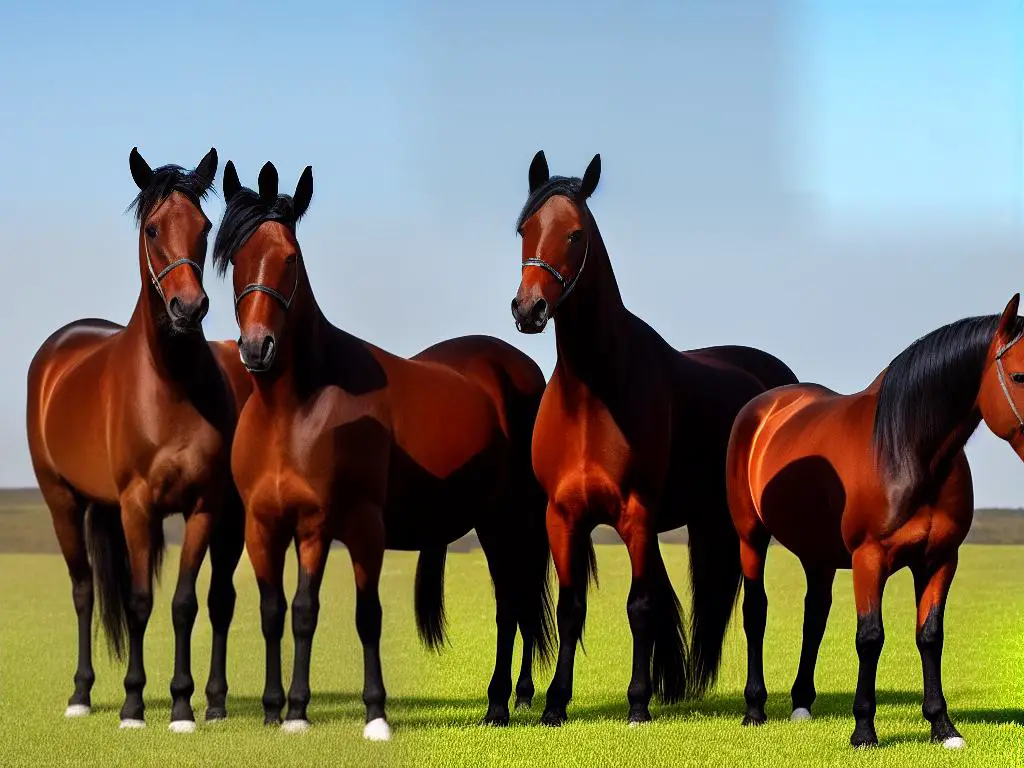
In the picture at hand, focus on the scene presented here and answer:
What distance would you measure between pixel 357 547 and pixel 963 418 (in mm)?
4018

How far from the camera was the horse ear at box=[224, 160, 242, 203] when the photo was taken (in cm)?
999

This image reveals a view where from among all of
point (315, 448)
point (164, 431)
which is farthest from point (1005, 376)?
point (164, 431)

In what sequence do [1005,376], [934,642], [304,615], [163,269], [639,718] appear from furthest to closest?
[163,269] < [639,718] < [304,615] < [934,642] < [1005,376]

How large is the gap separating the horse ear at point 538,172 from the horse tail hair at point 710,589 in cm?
317

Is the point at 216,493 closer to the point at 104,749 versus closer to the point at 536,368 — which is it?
the point at 104,749

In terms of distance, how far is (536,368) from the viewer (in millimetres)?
12156

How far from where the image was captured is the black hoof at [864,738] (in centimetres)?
903

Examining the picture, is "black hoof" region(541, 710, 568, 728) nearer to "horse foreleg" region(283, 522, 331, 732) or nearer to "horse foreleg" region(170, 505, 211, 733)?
"horse foreleg" region(283, 522, 331, 732)

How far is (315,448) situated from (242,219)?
1.62 m

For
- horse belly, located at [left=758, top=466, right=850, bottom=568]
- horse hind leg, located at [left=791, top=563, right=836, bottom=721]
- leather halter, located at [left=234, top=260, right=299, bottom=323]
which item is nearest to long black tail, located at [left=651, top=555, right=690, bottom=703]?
horse hind leg, located at [left=791, top=563, right=836, bottom=721]

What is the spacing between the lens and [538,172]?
10227mm

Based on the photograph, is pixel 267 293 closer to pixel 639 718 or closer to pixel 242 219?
pixel 242 219

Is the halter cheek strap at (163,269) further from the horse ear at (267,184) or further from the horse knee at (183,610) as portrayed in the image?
the horse knee at (183,610)

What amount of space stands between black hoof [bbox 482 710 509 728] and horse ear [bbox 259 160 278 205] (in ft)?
13.0
